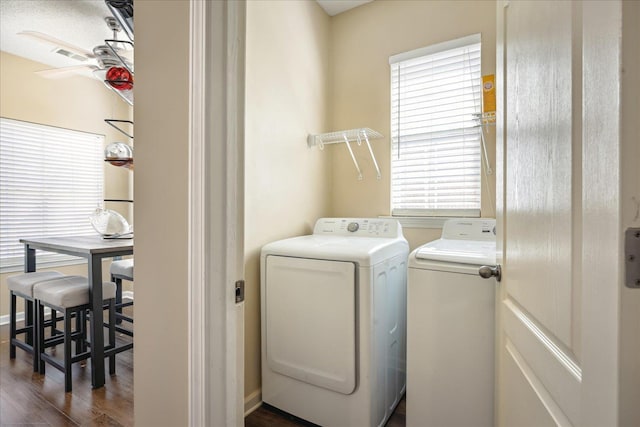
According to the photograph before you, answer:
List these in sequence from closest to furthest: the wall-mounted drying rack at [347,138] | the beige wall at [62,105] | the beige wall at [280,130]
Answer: the beige wall at [280,130] < the wall-mounted drying rack at [347,138] < the beige wall at [62,105]

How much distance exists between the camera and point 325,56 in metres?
2.65

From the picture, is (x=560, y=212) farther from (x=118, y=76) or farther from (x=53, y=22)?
(x=53, y=22)

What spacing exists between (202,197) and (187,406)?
55 cm

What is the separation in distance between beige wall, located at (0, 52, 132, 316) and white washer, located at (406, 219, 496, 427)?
3.91 meters

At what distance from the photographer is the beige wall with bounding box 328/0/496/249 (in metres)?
2.10

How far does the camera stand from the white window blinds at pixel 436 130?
2.13m

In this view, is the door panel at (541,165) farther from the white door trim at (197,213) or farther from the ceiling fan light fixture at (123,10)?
the ceiling fan light fixture at (123,10)

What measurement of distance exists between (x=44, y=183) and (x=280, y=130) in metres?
3.18

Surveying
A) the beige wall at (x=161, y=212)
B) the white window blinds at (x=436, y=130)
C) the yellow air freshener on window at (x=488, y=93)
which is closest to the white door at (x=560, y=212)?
the beige wall at (x=161, y=212)

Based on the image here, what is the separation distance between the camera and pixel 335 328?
1.65 meters

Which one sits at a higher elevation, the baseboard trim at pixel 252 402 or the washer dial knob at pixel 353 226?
the washer dial knob at pixel 353 226

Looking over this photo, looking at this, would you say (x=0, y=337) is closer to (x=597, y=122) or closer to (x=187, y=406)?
(x=187, y=406)

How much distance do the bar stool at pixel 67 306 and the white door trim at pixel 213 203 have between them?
1718mm

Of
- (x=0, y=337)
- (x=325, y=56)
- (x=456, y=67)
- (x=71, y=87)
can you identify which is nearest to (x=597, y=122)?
(x=456, y=67)
